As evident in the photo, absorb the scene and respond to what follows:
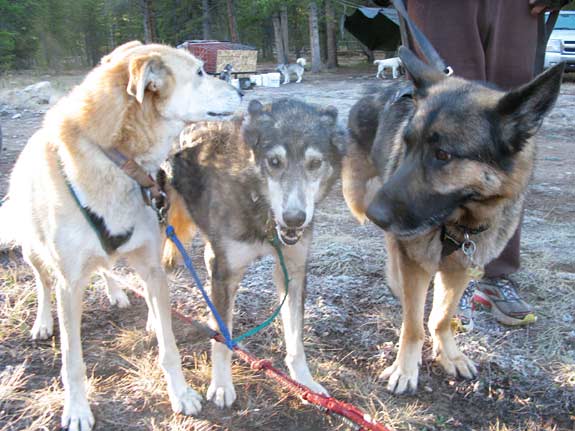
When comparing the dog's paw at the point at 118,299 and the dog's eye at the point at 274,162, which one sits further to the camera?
the dog's paw at the point at 118,299

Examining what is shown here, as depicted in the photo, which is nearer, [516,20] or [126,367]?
[126,367]

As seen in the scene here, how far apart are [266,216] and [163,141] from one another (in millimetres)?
625

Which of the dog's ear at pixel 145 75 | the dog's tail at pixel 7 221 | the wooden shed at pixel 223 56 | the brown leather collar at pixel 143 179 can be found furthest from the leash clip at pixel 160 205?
the wooden shed at pixel 223 56

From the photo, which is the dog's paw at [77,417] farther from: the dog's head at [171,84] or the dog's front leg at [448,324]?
the dog's front leg at [448,324]

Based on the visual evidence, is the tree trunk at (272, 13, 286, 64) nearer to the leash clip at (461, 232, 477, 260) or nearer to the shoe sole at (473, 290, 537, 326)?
the shoe sole at (473, 290, 537, 326)

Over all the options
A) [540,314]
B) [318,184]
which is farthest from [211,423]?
[540,314]

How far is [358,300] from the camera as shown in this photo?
3.48m

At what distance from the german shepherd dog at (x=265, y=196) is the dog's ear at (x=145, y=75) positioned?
0.54m

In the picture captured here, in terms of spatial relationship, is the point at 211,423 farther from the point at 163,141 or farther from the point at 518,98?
the point at 518,98

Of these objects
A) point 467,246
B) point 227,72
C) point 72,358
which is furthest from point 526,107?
point 227,72

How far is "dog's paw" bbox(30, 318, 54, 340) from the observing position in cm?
301

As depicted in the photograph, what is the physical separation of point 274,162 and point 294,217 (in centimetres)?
36

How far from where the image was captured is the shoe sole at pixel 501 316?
10.4 feet

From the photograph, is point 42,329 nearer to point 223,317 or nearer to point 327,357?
point 223,317
